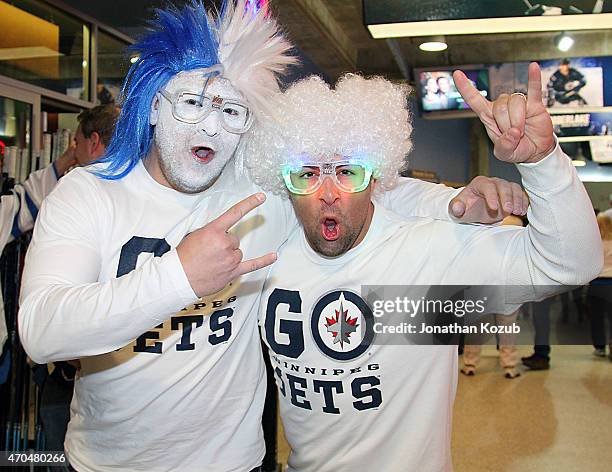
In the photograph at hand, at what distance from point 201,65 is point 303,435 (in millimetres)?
1071

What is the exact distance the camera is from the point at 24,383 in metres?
3.29

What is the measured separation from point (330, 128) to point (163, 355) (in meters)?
0.79

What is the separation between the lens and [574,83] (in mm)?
4969

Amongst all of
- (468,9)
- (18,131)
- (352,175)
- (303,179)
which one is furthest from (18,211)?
(468,9)

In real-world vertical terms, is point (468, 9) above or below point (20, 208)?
above

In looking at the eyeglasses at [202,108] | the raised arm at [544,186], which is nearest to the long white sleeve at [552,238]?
the raised arm at [544,186]

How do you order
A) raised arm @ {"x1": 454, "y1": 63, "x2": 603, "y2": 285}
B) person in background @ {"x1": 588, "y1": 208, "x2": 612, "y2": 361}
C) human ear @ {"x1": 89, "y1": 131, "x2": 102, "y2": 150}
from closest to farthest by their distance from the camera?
raised arm @ {"x1": 454, "y1": 63, "x2": 603, "y2": 285} < human ear @ {"x1": 89, "y1": 131, "x2": 102, "y2": 150} < person in background @ {"x1": 588, "y1": 208, "x2": 612, "y2": 361}

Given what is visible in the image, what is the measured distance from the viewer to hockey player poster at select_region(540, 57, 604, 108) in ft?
16.0

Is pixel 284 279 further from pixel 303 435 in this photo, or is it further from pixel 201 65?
pixel 201 65

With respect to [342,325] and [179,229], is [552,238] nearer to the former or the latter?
[342,325]

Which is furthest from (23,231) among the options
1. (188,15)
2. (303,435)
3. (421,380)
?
(421,380)

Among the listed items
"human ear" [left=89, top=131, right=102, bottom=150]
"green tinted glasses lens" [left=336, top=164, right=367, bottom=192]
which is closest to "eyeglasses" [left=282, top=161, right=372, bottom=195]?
"green tinted glasses lens" [left=336, top=164, right=367, bottom=192]

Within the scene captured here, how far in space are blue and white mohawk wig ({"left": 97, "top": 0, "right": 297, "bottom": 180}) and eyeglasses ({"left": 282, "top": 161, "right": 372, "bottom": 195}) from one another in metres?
0.20
